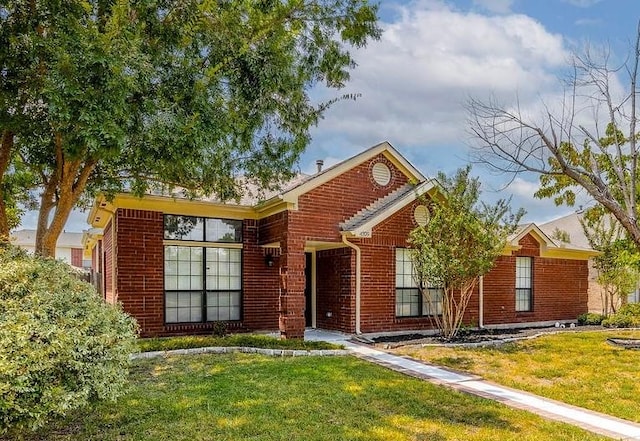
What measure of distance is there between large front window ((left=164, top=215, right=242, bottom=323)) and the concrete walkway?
171 inches

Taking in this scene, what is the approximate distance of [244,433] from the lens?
5.55m

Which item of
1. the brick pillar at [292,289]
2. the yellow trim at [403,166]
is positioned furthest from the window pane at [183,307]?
the yellow trim at [403,166]

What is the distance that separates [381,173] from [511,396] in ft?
27.0

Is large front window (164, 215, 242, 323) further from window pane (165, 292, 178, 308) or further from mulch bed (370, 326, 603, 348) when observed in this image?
mulch bed (370, 326, 603, 348)

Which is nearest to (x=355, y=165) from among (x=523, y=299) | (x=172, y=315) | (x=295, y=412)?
(x=172, y=315)

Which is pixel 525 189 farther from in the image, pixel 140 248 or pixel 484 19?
pixel 140 248

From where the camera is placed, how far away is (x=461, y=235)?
12.1 meters

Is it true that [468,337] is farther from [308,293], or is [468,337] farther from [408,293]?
[308,293]

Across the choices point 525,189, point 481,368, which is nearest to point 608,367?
point 481,368

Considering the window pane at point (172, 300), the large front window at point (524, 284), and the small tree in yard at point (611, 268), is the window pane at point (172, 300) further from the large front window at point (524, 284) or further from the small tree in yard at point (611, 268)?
the small tree in yard at point (611, 268)

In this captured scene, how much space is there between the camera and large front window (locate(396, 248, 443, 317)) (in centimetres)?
1390

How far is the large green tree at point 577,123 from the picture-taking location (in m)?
11.8

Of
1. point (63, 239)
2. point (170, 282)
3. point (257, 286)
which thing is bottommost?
point (257, 286)

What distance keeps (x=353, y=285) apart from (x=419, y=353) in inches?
112
